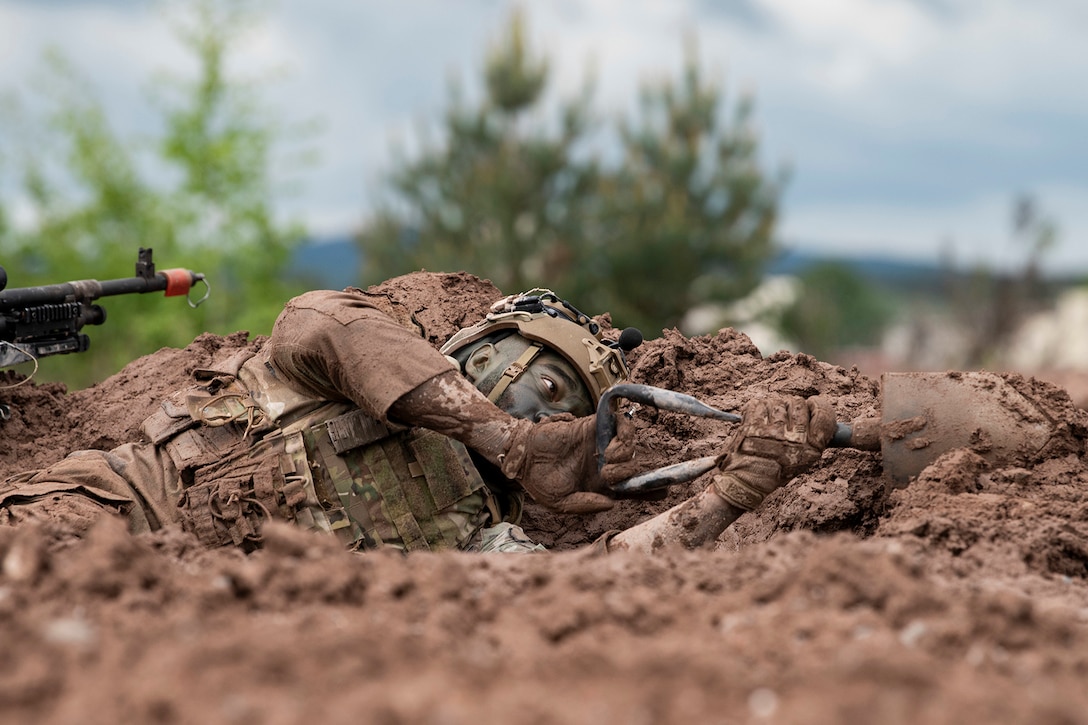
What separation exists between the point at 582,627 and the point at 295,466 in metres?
1.90

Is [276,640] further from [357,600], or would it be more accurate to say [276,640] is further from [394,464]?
[394,464]

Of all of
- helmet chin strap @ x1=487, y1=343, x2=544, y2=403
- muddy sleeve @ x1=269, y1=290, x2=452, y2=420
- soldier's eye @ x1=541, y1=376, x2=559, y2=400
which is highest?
muddy sleeve @ x1=269, y1=290, x2=452, y2=420

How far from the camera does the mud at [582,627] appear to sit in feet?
5.26

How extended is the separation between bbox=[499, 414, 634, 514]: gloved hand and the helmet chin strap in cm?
36

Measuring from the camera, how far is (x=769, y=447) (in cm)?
336

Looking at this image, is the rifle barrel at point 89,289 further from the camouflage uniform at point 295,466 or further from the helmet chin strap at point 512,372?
the helmet chin strap at point 512,372

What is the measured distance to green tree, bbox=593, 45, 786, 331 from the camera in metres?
17.7

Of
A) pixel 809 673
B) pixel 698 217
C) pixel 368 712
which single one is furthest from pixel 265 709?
pixel 698 217

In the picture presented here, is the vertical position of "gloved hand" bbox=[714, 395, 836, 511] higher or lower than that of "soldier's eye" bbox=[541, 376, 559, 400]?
lower

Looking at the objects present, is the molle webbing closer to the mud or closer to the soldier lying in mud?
the soldier lying in mud

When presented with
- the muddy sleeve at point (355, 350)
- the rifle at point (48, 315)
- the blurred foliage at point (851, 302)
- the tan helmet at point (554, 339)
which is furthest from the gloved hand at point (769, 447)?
the blurred foliage at point (851, 302)

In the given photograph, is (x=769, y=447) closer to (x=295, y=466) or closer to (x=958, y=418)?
(x=958, y=418)

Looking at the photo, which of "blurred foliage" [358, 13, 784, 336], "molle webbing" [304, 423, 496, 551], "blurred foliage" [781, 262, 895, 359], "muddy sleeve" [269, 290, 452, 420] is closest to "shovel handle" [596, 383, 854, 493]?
"muddy sleeve" [269, 290, 452, 420]

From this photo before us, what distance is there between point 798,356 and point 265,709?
3663mm
